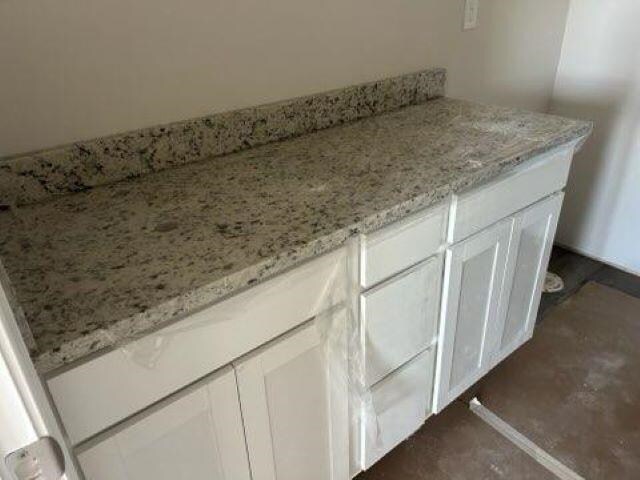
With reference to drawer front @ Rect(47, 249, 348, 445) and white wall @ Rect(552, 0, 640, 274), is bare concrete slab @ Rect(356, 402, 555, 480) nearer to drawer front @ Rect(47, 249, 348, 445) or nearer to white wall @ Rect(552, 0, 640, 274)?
drawer front @ Rect(47, 249, 348, 445)

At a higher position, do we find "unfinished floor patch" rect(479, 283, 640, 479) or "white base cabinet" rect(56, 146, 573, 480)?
"white base cabinet" rect(56, 146, 573, 480)

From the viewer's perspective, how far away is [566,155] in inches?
54.9

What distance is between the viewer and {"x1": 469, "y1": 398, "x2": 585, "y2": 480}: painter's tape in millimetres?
1423

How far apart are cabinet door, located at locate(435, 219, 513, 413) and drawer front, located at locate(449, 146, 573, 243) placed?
0.04 metres

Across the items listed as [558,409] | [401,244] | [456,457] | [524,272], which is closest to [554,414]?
[558,409]

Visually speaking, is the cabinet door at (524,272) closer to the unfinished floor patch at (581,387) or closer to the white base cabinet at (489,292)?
the white base cabinet at (489,292)

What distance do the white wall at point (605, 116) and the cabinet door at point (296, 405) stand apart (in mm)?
1748

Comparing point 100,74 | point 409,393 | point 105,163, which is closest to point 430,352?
point 409,393

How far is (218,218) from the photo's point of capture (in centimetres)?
94

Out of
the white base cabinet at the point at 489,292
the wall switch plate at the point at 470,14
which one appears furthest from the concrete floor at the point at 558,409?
the wall switch plate at the point at 470,14

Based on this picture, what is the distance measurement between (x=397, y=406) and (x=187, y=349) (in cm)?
70

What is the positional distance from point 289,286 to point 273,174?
344mm

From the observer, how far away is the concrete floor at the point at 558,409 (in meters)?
1.45

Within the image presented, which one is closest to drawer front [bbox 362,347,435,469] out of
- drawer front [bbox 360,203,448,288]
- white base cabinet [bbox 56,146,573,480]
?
white base cabinet [bbox 56,146,573,480]
